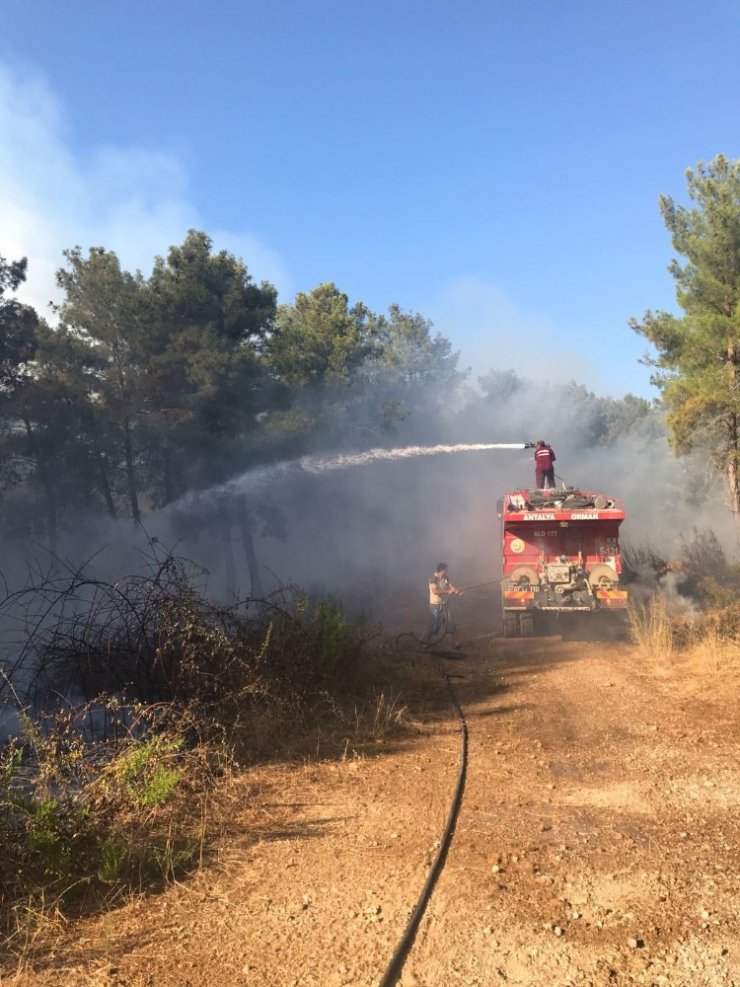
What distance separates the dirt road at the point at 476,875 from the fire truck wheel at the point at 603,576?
604cm

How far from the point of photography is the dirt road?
357 centimetres

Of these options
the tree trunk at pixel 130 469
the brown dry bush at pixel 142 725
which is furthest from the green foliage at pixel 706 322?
the tree trunk at pixel 130 469

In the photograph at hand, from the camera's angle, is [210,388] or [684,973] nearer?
[684,973]

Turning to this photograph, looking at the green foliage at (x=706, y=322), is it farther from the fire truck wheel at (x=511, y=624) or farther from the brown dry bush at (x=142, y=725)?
the brown dry bush at (x=142, y=725)

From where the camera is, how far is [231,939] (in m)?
3.85

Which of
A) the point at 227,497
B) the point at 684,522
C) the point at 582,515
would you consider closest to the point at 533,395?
the point at 684,522

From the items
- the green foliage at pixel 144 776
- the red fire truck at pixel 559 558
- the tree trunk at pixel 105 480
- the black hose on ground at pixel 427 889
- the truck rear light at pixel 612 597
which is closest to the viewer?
the black hose on ground at pixel 427 889

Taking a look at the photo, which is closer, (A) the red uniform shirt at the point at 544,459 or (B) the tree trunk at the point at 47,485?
(A) the red uniform shirt at the point at 544,459

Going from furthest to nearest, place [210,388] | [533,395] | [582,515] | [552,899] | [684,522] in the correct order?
[533,395]
[684,522]
[210,388]
[582,515]
[552,899]

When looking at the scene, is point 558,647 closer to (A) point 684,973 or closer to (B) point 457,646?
(B) point 457,646

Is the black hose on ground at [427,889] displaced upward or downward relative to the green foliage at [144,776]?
downward

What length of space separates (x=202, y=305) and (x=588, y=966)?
2236cm

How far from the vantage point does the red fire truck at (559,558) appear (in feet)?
45.5

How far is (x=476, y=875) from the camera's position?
14.8 feet
